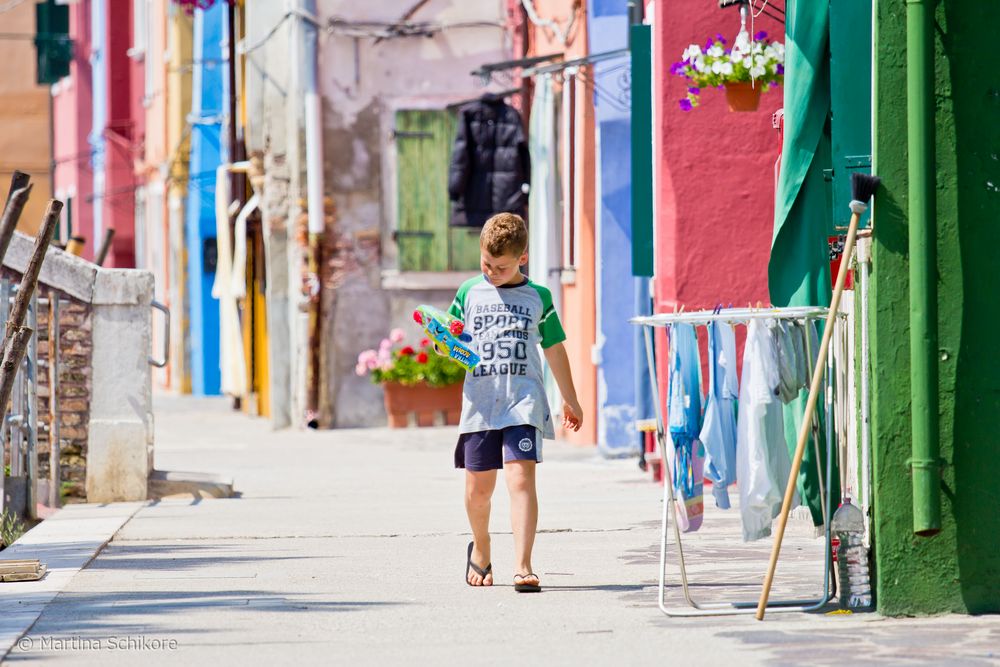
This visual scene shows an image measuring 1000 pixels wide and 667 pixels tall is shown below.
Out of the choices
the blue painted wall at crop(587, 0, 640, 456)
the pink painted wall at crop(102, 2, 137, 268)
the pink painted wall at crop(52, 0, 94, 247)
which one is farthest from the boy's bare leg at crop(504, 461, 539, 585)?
the pink painted wall at crop(52, 0, 94, 247)

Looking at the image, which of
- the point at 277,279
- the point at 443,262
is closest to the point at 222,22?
the point at 277,279

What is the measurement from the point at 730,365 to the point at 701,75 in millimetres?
4666

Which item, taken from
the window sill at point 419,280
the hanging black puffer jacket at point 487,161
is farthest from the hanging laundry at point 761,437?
the window sill at point 419,280

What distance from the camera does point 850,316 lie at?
7.36 m

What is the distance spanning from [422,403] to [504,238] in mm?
12328

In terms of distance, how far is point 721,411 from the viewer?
698 centimetres

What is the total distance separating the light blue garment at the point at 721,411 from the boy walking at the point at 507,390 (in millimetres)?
688

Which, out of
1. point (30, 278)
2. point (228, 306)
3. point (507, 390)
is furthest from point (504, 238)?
point (228, 306)

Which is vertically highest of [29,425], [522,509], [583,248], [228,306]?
[583,248]

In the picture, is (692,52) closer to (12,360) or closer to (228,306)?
(12,360)

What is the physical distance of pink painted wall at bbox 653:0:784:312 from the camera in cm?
1227

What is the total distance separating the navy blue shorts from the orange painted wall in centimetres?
868

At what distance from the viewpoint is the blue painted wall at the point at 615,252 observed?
1545 cm

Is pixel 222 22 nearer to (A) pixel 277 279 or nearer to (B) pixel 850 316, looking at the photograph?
(A) pixel 277 279
